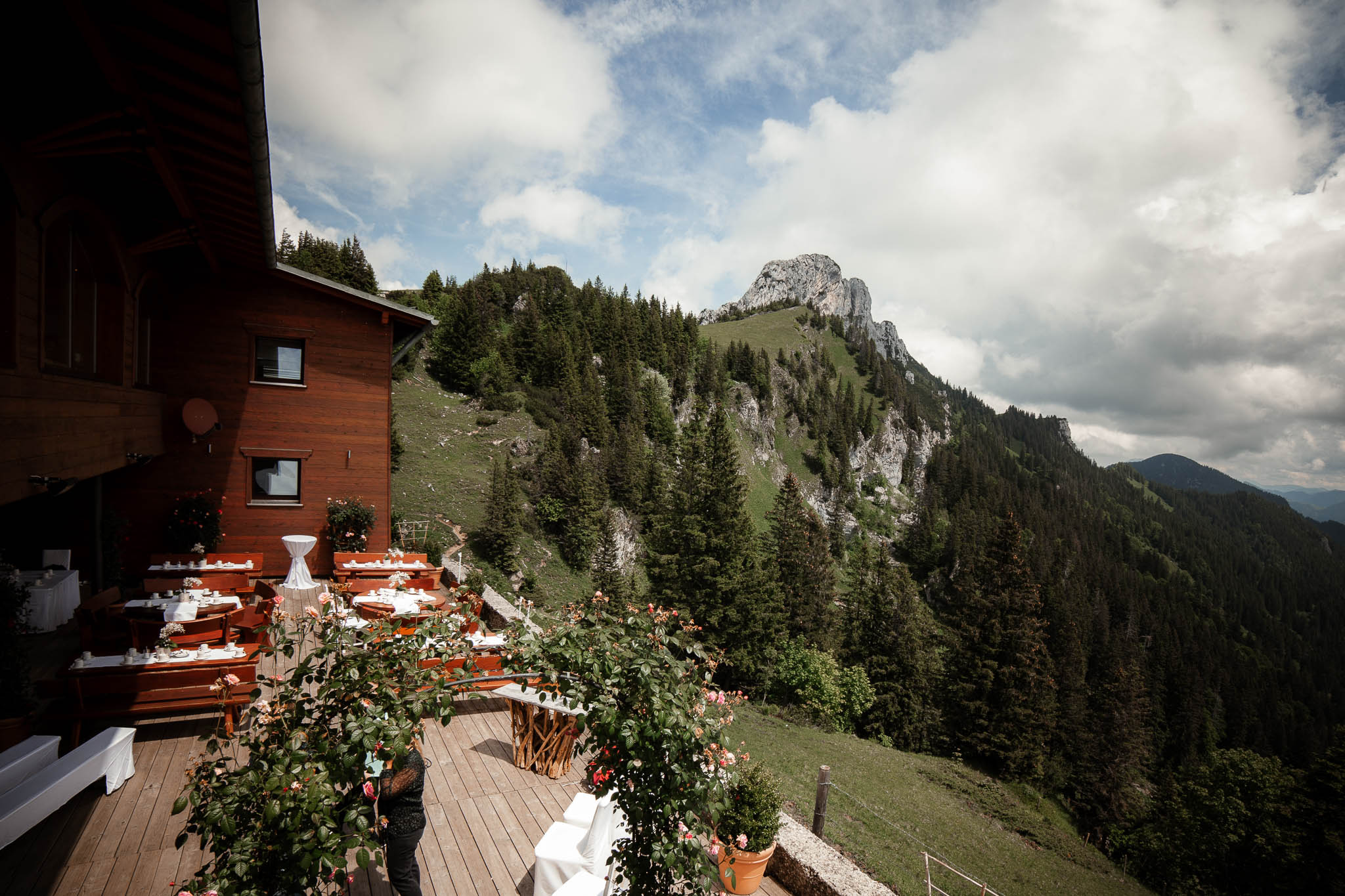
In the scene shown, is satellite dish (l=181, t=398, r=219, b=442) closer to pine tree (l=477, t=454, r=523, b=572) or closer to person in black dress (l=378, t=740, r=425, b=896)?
person in black dress (l=378, t=740, r=425, b=896)

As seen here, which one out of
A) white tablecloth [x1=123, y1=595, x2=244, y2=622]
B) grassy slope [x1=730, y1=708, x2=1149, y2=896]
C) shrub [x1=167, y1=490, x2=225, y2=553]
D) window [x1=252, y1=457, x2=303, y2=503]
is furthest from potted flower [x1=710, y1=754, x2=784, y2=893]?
shrub [x1=167, y1=490, x2=225, y2=553]

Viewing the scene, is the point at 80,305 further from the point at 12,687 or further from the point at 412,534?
the point at 412,534

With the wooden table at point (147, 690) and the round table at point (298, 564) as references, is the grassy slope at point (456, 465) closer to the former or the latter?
the round table at point (298, 564)

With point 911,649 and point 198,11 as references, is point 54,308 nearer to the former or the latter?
point 198,11

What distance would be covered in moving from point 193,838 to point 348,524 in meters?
8.77

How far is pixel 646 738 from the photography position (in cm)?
319

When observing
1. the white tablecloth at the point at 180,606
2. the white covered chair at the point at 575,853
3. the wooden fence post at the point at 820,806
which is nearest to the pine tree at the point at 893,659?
the wooden fence post at the point at 820,806

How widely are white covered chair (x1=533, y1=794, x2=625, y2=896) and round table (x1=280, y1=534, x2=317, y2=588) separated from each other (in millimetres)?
9953

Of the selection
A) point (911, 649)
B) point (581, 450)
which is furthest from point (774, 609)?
point (581, 450)

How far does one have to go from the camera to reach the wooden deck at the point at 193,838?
417cm

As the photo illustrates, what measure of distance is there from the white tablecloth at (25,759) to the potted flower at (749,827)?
5859 millimetres

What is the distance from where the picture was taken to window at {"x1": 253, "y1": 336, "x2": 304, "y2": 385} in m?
12.4

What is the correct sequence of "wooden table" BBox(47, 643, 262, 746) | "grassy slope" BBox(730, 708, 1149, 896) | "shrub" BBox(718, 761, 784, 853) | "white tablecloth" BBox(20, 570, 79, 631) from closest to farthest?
"shrub" BBox(718, 761, 784, 853)
"wooden table" BBox(47, 643, 262, 746)
"white tablecloth" BBox(20, 570, 79, 631)
"grassy slope" BBox(730, 708, 1149, 896)

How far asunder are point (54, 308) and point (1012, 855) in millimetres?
22248
